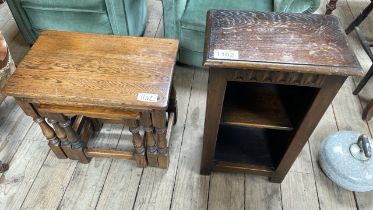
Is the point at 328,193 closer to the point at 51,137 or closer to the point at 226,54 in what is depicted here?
the point at 226,54

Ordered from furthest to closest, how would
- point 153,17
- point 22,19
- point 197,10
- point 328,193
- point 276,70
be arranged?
point 153,17
point 22,19
point 197,10
point 328,193
point 276,70

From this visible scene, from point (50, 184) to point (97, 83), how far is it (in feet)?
2.07

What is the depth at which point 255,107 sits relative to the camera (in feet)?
3.43

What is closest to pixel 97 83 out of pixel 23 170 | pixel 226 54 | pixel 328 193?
pixel 226 54

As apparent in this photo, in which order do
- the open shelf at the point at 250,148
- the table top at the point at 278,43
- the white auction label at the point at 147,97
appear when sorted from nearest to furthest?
the table top at the point at 278,43
the white auction label at the point at 147,97
the open shelf at the point at 250,148

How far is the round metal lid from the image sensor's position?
1.18 m

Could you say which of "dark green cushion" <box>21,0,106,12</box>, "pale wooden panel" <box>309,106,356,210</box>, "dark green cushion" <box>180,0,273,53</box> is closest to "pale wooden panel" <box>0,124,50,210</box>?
"dark green cushion" <box>21,0,106,12</box>

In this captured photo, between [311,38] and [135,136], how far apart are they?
75cm

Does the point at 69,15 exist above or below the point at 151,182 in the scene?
above

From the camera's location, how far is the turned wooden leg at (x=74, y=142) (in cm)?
113

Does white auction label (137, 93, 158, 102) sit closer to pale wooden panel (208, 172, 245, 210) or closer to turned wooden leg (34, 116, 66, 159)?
turned wooden leg (34, 116, 66, 159)

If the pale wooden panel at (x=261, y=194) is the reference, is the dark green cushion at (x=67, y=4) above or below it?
above

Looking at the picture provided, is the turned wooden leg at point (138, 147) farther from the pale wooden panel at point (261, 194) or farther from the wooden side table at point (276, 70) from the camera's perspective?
the pale wooden panel at point (261, 194)

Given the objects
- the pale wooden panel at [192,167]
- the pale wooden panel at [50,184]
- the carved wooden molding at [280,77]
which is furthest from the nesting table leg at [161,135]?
the pale wooden panel at [50,184]
